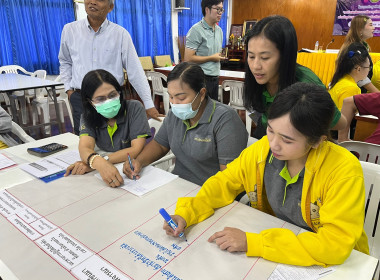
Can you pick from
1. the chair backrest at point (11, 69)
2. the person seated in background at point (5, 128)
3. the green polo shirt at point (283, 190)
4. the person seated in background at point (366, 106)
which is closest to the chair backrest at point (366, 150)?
the person seated in background at point (366, 106)

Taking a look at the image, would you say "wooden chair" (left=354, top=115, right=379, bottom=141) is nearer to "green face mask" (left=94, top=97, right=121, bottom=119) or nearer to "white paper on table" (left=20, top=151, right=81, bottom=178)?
"green face mask" (left=94, top=97, right=121, bottom=119)

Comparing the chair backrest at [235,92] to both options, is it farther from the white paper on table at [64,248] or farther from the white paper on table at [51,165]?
A: the white paper on table at [64,248]

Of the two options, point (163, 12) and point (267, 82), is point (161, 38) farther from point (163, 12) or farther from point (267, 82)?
point (267, 82)

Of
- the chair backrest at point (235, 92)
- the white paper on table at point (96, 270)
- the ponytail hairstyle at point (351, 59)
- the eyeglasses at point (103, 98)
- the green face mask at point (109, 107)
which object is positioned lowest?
the chair backrest at point (235, 92)

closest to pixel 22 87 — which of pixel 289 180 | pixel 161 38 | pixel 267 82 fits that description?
pixel 267 82

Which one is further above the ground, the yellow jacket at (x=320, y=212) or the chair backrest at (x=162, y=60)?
the yellow jacket at (x=320, y=212)

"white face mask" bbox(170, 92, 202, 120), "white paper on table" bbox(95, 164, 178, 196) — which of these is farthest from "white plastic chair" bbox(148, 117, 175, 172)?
"white face mask" bbox(170, 92, 202, 120)

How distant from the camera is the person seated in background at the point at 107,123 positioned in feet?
4.95

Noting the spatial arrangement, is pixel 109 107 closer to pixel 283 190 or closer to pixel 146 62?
pixel 283 190

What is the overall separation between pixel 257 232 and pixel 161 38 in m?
7.21

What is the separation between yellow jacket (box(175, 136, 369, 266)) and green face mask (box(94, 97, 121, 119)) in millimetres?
823

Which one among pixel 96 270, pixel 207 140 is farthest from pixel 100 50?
pixel 96 270

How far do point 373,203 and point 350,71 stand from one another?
1647mm

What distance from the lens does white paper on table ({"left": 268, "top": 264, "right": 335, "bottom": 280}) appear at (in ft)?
2.44
